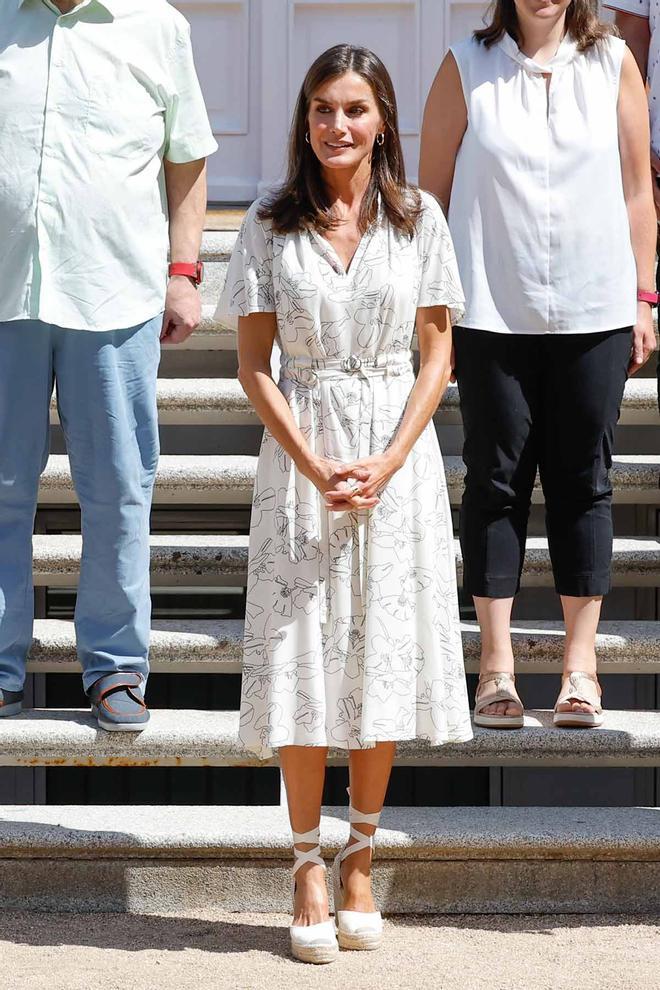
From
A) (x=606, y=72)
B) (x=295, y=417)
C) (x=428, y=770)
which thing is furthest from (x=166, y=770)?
(x=606, y=72)

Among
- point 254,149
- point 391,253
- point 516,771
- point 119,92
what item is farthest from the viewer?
point 254,149

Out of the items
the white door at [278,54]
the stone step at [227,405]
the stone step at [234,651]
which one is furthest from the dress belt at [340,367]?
the white door at [278,54]

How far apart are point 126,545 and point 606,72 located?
133 centimetres

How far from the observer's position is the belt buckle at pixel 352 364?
245cm

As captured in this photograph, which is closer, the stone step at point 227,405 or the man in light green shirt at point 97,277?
the man in light green shirt at point 97,277

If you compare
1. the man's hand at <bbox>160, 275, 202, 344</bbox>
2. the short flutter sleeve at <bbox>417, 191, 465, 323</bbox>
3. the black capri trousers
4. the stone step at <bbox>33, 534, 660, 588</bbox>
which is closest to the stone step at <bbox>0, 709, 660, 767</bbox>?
the black capri trousers

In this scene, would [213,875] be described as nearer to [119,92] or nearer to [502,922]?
[502,922]

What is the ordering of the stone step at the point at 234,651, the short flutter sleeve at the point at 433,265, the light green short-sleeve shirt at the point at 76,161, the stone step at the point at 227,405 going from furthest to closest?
the stone step at the point at 227,405, the stone step at the point at 234,651, the light green short-sleeve shirt at the point at 76,161, the short flutter sleeve at the point at 433,265

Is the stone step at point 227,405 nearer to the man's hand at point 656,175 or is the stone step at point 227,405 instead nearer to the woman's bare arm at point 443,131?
the man's hand at point 656,175

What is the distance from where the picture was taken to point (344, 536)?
2.44m

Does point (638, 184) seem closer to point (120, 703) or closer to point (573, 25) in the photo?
point (573, 25)

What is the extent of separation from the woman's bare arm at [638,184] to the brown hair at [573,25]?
7 cm

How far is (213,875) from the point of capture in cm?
274

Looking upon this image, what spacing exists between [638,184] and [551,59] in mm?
303
